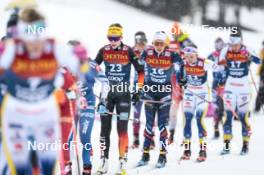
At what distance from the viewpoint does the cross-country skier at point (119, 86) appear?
9.23 metres

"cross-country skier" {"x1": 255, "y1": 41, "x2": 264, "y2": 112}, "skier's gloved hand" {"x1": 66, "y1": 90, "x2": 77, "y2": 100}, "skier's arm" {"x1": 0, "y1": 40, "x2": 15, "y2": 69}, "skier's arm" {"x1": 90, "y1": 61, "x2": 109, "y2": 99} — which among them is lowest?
"cross-country skier" {"x1": 255, "y1": 41, "x2": 264, "y2": 112}

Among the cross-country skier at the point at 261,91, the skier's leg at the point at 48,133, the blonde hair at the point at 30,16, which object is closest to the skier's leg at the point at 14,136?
the skier's leg at the point at 48,133

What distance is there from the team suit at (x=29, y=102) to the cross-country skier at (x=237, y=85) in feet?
20.0

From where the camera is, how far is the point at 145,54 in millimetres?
10125

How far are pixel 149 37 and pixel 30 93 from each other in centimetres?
1967

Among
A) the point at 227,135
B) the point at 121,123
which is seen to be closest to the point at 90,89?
the point at 121,123

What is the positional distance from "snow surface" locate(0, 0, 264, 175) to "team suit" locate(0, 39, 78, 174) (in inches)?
91.6

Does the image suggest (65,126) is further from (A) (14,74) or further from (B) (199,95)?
(B) (199,95)

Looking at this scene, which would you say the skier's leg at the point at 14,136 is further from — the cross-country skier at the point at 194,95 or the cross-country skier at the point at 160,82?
the cross-country skier at the point at 194,95

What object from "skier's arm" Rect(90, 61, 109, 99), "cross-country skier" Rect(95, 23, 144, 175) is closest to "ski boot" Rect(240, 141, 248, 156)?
"cross-country skier" Rect(95, 23, 144, 175)

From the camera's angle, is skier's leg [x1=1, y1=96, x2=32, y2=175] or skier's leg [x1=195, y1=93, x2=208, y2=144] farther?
skier's leg [x1=195, y1=93, x2=208, y2=144]

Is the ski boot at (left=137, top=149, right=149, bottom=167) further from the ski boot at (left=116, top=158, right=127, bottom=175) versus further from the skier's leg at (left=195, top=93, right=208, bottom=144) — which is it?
the skier's leg at (left=195, top=93, right=208, bottom=144)

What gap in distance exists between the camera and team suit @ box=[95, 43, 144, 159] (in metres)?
9.25

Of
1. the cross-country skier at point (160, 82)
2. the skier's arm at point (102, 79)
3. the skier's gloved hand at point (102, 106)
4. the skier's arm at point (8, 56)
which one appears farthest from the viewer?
the cross-country skier at point (160, 82)
